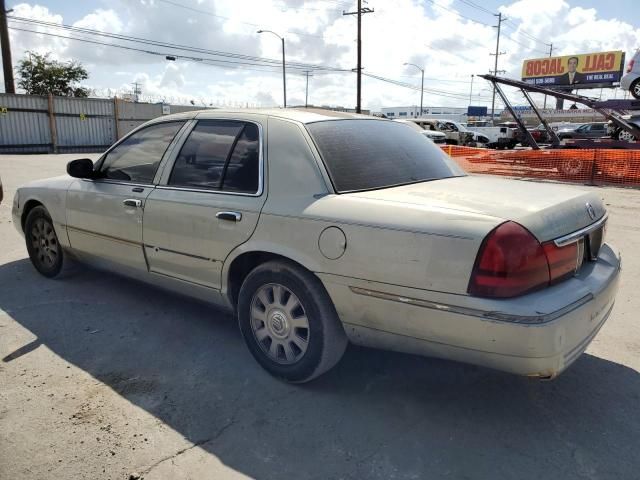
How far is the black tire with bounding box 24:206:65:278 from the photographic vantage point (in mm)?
4805

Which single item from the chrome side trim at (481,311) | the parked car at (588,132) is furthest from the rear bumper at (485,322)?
the parked car at (588,132)

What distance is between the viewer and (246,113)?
3.45 m

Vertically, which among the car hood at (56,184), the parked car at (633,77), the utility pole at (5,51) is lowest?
the car hood at (56,184)

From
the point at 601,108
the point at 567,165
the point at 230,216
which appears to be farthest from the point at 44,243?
the point at 601,108

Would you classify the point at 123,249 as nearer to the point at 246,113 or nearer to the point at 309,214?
the point at 246,113

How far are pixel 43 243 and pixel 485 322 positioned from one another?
4314mm

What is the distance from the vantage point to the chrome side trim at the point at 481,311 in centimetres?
226

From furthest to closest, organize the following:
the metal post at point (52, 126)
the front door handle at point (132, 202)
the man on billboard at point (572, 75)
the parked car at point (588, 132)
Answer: the man on billboard at point (572, 75)
the parked car at point (588, 132)
the metal post at point (52, 126)
the front door handle at point (132, 202)

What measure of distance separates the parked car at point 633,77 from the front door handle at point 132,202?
1790cm

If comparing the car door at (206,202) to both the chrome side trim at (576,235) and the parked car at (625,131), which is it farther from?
the parked car at (625,131)

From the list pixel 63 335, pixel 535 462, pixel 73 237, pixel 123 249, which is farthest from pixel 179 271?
pixel 535 462

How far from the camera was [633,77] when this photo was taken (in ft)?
54.6

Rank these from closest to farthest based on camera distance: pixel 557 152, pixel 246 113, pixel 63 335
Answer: pixel 246 113 → pixel 63 335 → pixel 557 152

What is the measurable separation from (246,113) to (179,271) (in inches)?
46.6
